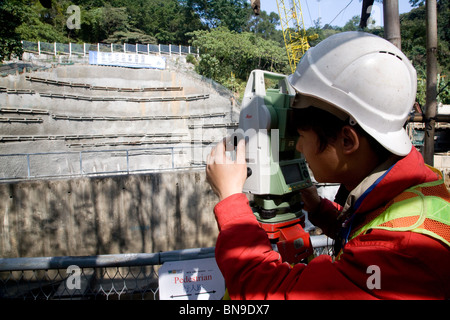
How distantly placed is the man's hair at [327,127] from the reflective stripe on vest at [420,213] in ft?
0.56

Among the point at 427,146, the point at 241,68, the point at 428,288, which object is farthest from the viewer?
the point at 241,68

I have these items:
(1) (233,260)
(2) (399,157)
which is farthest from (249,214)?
(2) (399,157)

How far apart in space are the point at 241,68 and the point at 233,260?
22.7 meters

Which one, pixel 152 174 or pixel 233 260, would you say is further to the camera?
pixel 152 174

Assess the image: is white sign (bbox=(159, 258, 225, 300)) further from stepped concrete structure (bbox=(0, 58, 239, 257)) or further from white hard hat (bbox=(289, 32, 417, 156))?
stepped concrete structure (bbox=(0, 58, 239, 257))

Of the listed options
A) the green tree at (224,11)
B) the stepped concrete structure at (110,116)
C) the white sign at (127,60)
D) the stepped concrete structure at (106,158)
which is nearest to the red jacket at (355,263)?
the stepped concrete structure at (106,158)

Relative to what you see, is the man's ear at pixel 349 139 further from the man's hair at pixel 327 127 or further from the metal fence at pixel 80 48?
the metal fence at pixel 80 48

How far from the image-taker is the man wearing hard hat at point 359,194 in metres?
0.58

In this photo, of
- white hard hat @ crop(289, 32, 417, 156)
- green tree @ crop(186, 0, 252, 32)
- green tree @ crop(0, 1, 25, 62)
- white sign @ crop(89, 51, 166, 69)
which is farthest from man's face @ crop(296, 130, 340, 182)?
green tree @ crop(186, 0, 252, 32)

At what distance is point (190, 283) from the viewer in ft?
4.04

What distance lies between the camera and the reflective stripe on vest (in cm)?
61

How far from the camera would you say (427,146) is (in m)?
3.68

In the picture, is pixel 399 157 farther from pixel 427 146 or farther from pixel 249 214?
pixel 427 146

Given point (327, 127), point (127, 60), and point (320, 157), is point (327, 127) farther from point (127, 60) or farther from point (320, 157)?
point (127, 60)
